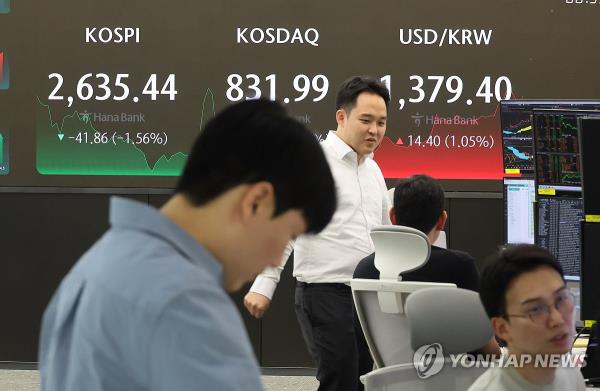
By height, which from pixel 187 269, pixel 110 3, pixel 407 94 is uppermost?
pixel 110 3

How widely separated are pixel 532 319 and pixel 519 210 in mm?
1951

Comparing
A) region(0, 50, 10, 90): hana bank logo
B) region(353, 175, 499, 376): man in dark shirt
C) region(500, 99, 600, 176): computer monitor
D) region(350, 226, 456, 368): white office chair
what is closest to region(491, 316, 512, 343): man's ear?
region(350, 226, 456, 368): white office chair

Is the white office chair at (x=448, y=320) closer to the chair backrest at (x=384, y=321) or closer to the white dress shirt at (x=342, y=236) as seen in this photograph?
the chair backrest at (x=384, y=321)

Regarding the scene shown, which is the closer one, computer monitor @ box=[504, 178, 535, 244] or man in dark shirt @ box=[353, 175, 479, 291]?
man in dark shirt @ box=[353, 175, 479, 291]

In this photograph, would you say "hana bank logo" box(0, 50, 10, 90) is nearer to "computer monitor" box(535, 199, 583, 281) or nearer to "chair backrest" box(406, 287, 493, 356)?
"computer monitor" box(535, 199, 583, 281)

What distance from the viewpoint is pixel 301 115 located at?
6.07m

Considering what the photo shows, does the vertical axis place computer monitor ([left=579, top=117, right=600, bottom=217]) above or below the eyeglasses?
above

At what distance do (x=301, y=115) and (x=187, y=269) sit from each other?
5.20 metres

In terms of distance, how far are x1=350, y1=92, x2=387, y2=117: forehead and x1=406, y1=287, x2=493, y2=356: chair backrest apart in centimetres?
185

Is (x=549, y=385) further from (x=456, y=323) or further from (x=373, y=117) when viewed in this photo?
(x=373, y=117)

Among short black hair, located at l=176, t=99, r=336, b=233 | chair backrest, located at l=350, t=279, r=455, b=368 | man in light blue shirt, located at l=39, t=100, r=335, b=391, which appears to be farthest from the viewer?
chair backrest, located at l=350, t=279, r=455, b=368

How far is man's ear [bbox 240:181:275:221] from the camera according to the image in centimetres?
96

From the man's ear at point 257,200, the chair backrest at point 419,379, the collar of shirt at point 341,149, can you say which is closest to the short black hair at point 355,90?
the collar of shirt at point 341,149

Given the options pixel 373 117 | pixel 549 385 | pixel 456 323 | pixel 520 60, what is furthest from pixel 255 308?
pixel 520 60
